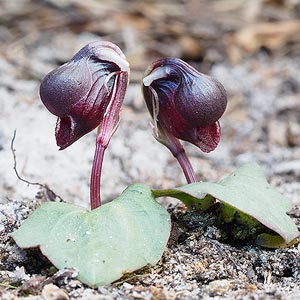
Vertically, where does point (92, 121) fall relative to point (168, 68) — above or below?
below

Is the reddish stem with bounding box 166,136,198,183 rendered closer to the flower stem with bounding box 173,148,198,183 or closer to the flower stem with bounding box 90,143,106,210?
the flower stem with bounding box 173,148,198,183

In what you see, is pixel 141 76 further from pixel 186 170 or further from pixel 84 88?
pixel 84 88

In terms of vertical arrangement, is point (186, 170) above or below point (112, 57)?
below

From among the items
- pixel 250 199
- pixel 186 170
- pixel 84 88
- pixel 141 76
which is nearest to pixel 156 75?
pixel 84 88

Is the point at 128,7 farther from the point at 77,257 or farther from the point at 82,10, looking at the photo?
the point at 77,257

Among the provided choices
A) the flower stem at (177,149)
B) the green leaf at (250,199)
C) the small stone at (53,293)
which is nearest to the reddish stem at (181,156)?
the flower stem at (177,149)

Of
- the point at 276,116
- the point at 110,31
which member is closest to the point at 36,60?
the point at 110,31

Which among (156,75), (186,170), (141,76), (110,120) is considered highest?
(156,75)
